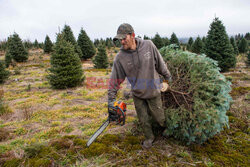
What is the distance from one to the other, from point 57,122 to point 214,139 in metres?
4.74

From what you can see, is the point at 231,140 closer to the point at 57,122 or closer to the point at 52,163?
the point at 52,163

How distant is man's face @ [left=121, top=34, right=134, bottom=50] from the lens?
8.59 ft

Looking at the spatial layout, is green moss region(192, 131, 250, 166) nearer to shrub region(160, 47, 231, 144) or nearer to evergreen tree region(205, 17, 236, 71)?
shrub region(160, 47, 231, 144)

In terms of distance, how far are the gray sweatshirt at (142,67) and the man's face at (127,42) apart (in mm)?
94

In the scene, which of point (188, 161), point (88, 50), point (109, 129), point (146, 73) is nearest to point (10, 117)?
point (109, 129)

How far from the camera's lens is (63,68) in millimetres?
9875

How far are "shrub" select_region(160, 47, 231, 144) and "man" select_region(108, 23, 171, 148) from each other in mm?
343

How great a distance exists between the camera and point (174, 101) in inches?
128

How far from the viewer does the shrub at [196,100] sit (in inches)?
110

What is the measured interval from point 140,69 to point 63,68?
8449 mm

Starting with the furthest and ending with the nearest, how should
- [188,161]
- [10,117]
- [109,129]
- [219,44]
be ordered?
[219,44] < [10,117] < [109,129] < [188,161]

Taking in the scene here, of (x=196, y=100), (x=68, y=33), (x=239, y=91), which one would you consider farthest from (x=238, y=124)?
(x=68, y=33)

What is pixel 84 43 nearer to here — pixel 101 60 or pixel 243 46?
pixel 101 60

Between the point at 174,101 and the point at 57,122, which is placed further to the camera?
the point at 57,122
